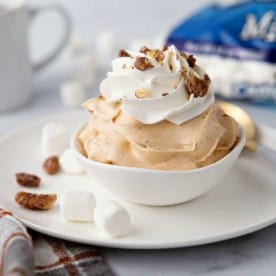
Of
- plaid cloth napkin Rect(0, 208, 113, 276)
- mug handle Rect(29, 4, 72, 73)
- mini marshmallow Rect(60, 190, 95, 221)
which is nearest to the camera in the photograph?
plaid cloth napkin Rect(0, 208, 113, 276)

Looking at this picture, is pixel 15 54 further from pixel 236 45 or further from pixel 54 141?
pixel 236 45

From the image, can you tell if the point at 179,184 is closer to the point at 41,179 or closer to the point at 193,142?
the point at 193,142

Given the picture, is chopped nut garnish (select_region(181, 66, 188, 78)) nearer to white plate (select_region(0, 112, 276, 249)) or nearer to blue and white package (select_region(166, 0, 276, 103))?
white plate (select_region(0, 112, 276, 249))

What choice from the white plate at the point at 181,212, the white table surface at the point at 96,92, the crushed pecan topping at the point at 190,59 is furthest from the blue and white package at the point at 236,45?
the crushed pecan topping at the point at 190,59

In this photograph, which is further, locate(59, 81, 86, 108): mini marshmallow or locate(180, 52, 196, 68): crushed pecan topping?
locate(59, 81, 86, 108): mini marshmallow

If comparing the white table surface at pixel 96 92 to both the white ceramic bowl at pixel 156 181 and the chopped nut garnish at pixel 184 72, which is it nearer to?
the white ceramic bowl at pixel 156 181

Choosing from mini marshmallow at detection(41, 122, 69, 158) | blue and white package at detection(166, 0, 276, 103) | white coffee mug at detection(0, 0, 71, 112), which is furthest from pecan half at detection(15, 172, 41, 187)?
blue and white package at detection(166, 0, 276, 103)

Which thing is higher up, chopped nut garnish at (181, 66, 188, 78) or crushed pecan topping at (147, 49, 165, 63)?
crushed pecan topping at (147, 49, 165, 63)
